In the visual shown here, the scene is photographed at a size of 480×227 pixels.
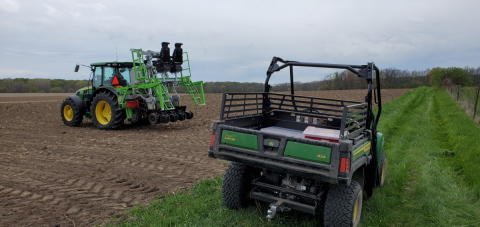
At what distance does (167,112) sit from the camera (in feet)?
36.4

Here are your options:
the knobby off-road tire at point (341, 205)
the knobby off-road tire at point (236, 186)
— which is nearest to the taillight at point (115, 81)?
the knobby off-road tire at point (236, 186)

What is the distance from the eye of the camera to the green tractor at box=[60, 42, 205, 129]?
35.5 ft

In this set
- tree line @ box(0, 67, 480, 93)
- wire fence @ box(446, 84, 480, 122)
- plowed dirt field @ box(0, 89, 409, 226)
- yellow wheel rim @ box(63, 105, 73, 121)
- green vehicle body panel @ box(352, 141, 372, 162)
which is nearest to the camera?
green vehicle body panel @ box(352, 141, 372, 162)

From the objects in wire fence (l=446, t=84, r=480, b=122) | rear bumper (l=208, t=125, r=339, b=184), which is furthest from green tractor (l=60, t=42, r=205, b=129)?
wire fence (l=446, t=84, r=480, b=122)

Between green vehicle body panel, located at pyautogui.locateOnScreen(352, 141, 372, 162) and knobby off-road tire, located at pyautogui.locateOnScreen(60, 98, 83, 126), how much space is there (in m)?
10.7

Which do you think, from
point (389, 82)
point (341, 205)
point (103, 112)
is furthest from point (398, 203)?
point (389, 82)

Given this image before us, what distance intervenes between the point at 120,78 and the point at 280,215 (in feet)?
29.2

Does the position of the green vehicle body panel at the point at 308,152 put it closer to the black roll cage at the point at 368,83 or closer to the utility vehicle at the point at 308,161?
the utility vehicle at the point at 308,161

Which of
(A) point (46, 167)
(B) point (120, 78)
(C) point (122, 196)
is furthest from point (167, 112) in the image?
(C) point (122, 196)

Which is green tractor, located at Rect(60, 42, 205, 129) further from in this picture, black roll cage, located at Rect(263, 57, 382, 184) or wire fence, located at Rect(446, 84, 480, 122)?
wire fence, located at Rect(446, 84, 480, 122)

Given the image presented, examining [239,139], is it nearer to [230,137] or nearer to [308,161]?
[230,137]

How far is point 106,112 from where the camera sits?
1184cm

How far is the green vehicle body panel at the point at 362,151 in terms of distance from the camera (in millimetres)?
3543

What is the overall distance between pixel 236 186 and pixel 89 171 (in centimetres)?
308
